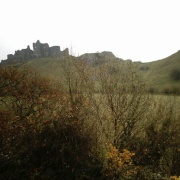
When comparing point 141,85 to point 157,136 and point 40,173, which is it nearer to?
point 157,136

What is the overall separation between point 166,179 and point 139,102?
448 centimetres

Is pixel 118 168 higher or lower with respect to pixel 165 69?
lower

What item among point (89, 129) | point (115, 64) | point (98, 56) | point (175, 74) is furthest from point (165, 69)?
point (89, 129)

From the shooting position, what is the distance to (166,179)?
8625mm

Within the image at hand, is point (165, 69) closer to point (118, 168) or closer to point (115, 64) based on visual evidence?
point (115, 64)

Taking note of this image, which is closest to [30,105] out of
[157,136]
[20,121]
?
[20,121]

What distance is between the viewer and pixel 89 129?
927cm

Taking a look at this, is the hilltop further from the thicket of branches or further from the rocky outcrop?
the thicket of branches

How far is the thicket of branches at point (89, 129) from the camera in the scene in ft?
28.5

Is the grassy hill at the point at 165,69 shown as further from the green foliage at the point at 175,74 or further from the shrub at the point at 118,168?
the shrub at the point at 118,168

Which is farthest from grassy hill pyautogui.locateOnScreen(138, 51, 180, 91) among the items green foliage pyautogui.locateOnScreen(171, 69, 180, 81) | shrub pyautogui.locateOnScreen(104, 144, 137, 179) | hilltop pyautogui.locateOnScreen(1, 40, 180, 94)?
shrub pyautogui.locateOnScreen(104, 144, 137, 179)

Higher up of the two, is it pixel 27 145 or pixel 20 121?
pixel 20 121

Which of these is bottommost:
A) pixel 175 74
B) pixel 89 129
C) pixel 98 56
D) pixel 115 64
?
pixel 89 129

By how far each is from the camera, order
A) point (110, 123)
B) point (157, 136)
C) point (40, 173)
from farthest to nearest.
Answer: point (157, 136) < point (110, 123) < point (40, 173)
